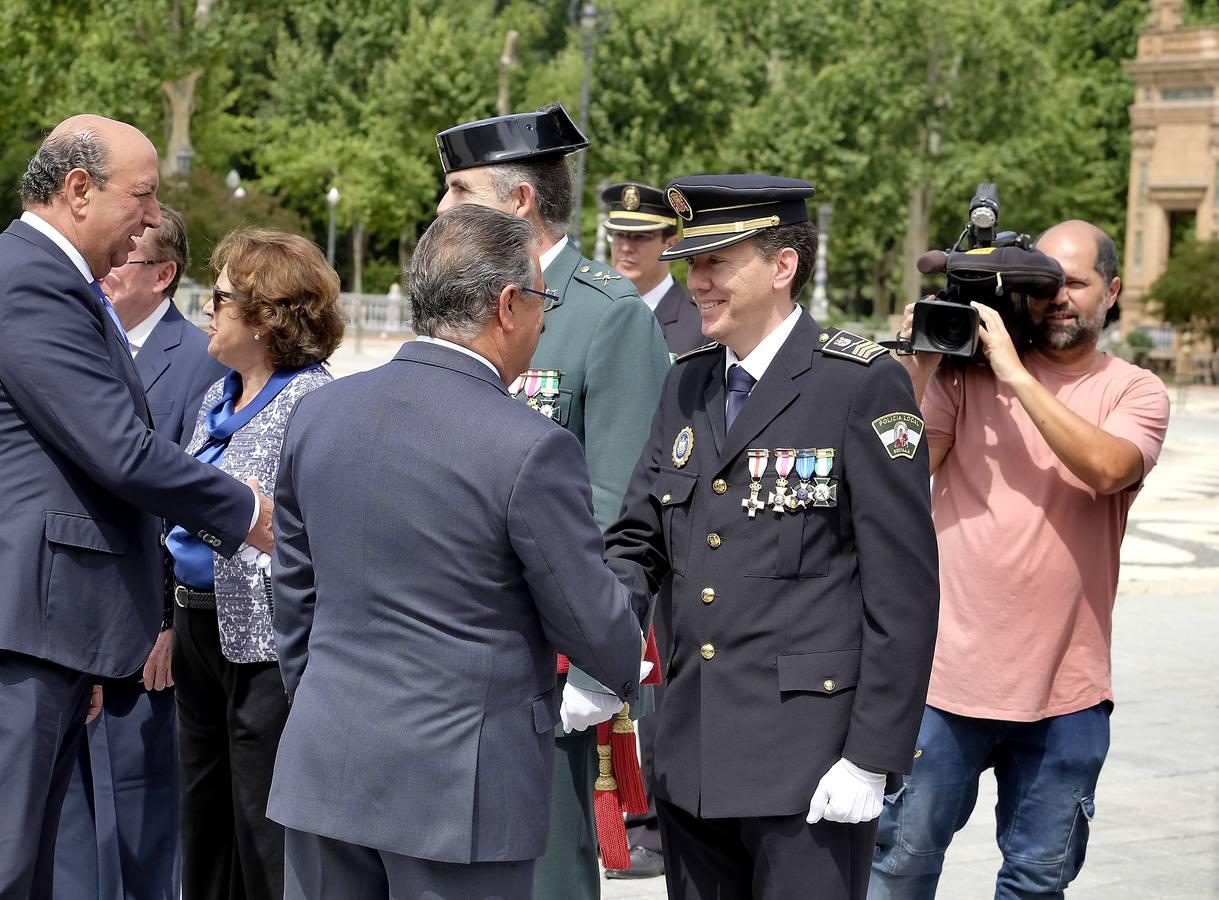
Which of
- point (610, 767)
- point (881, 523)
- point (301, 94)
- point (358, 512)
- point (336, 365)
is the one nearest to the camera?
point (358, 512)

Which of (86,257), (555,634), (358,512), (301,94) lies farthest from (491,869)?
(301,94)

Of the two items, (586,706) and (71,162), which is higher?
(71,162)

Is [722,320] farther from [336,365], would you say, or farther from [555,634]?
[336,365]

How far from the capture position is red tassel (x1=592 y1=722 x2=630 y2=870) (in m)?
3.83

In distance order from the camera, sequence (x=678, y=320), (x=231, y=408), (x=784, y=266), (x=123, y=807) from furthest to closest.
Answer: (x=678, y=320) < (x=123, y=807) < (x=231, y=408) < (x=784, y=266)

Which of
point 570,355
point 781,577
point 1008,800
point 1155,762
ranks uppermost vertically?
point 570,355

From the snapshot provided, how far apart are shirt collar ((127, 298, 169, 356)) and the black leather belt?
3.27 ft

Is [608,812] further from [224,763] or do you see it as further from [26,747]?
[26,747]

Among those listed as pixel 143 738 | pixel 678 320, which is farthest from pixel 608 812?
pixel 678 320

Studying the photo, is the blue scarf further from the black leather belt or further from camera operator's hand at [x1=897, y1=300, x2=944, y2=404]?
camera operator's hand at [x1=897, y1=300, x2=944, y2=404]

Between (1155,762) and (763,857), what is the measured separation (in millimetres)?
4659

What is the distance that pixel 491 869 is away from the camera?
9.62ft

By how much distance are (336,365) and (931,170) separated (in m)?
25.2

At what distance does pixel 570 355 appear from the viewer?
163 inches
